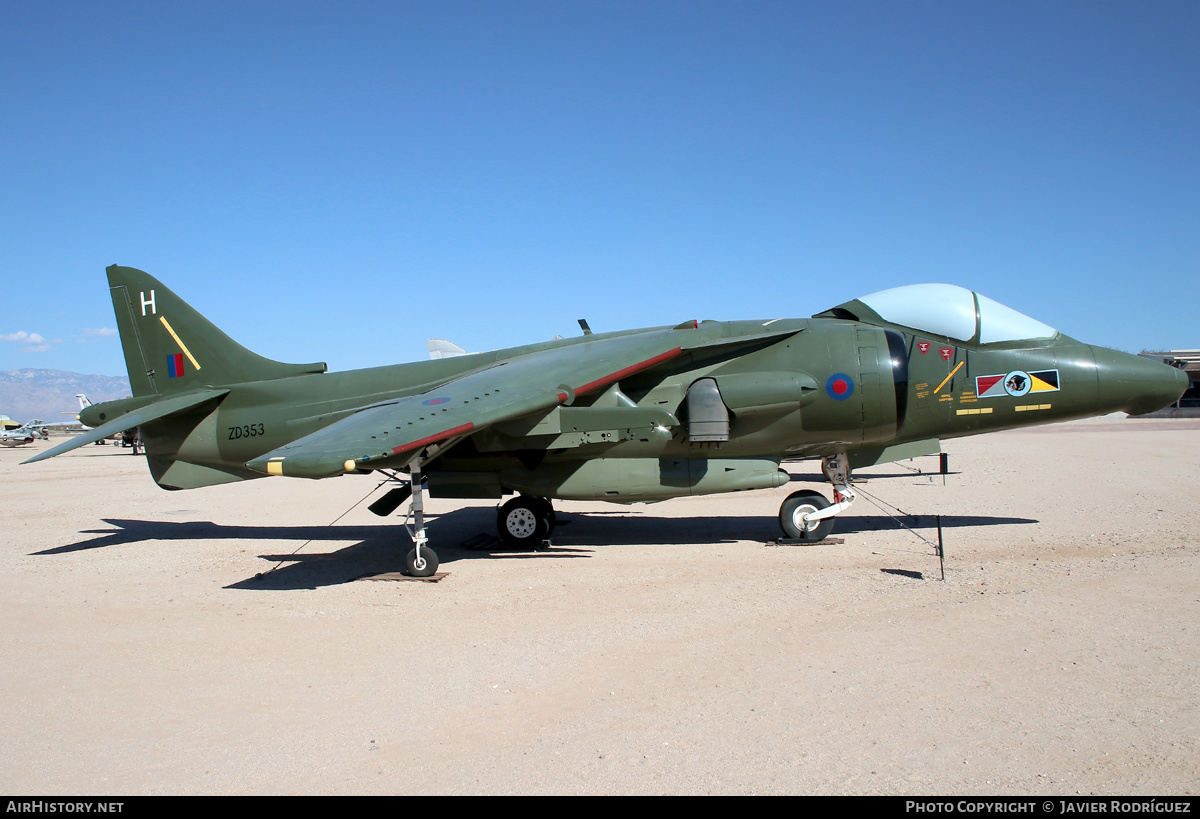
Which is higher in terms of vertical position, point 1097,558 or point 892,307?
point 892,307

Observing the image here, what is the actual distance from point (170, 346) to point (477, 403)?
7300mm

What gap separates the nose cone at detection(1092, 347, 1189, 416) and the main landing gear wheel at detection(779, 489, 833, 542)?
4.16 m

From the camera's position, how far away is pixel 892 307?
35.5 ft

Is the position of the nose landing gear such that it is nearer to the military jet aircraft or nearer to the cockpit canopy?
the military jet aircraft

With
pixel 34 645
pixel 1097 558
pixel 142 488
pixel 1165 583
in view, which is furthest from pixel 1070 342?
pixel 142 488

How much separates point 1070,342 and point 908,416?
2.57 meters

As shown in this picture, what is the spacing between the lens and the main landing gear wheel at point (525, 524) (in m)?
11.1

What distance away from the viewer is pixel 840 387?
10336mm

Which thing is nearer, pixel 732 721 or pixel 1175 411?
pixel 732 721

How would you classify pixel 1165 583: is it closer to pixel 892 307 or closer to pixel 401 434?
pixel 892 307

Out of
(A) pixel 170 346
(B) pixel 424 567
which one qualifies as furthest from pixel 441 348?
(B) pixel 424 567

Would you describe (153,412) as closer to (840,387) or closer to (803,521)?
(803,521)

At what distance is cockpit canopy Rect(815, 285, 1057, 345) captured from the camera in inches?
408

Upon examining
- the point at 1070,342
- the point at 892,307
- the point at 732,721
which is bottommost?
the point at 732,721
